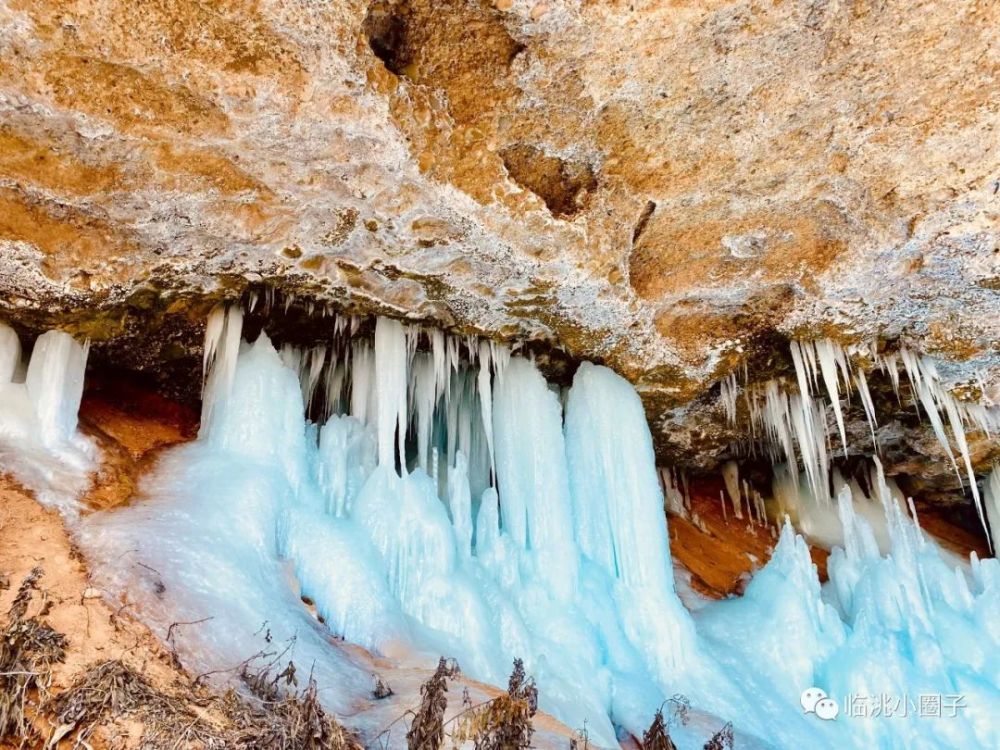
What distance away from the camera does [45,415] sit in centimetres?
612

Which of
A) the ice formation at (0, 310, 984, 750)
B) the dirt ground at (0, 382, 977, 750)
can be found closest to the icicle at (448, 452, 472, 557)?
the ice formation at (0, 310, 984, 750)

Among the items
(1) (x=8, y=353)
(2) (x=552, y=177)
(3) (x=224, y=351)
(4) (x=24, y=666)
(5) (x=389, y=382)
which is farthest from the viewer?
(5) (x=389, y=382)

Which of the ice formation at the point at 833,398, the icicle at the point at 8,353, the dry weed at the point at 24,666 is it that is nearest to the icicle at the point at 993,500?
the ice formation at the point at 833,398

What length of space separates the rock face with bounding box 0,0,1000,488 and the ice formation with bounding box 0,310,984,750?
0.86 m

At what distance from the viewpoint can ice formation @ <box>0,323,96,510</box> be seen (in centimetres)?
565

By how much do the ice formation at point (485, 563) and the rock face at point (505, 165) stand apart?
0.86 meters

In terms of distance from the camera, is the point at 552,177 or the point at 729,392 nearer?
the point at 552,177

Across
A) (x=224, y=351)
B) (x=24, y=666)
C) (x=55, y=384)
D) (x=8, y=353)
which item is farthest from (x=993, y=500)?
(x=8, y=353)

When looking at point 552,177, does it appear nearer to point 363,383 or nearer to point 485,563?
point 363,383

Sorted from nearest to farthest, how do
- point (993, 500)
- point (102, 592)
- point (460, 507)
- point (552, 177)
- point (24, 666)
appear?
point (24, 666), point (102, 592), point (552, 177), point (460, 507), point (993, 500)

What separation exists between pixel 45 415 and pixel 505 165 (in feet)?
13.8

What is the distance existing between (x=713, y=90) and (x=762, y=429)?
6063mm

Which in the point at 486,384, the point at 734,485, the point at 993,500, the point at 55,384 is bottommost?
the point at 993,500

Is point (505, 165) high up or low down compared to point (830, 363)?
up
